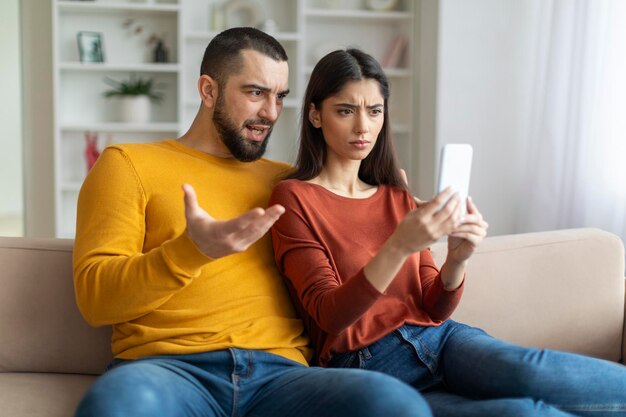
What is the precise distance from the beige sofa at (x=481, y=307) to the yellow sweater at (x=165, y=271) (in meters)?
Answer: 0.19

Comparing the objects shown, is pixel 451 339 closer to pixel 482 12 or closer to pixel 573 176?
pixel 573 176

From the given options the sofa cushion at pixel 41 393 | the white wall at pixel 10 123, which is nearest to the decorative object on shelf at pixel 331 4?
the white wall at pixel 10 123

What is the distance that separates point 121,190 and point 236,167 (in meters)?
0.32

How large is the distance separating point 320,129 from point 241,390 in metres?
0.70

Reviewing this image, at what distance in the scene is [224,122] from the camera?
2057 mm

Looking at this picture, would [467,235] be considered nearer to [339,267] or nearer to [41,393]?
[339,267]

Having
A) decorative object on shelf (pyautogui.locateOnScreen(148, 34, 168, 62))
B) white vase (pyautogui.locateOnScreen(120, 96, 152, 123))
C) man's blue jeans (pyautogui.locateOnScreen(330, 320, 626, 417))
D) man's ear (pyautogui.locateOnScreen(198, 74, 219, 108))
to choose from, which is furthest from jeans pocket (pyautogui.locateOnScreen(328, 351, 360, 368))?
decorative object on shelf (pyautogui.locateOnScreen(148, 34, 168, 62))

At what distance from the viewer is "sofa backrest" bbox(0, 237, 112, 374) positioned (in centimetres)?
204

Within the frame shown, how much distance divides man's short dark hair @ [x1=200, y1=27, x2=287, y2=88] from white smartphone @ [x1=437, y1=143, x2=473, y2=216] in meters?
0.58

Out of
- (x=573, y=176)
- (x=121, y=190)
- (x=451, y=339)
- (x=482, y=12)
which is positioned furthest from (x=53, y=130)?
(x=451, y=339)

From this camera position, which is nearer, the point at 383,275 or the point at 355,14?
the point at 383,275

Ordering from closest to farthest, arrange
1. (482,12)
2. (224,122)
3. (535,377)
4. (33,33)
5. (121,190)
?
(535,377) < (121,190) < (224,122) < (482,12) < (33,33)

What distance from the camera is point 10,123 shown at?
5.01 meters

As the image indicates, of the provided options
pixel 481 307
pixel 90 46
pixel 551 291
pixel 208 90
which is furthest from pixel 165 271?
pixel 90 46
